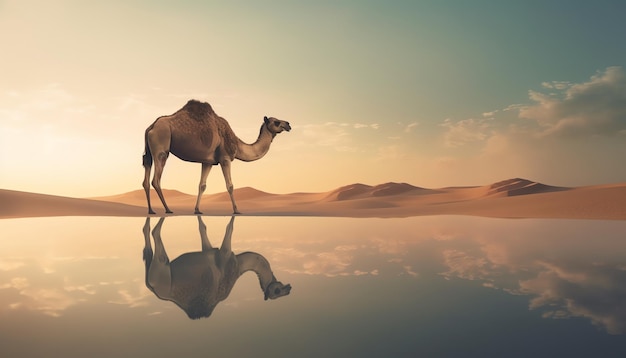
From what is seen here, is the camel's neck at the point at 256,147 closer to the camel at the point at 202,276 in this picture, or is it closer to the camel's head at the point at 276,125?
the camel's head at the point at 276,125

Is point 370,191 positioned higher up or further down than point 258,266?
higher up

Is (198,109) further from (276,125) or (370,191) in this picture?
(370,191)

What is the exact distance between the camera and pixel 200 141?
12.7 metres

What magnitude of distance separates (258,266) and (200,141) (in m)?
9.29

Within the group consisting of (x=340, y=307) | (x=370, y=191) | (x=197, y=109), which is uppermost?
(x=197, y=109)

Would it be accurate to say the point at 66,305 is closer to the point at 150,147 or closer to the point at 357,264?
the point at 357,264

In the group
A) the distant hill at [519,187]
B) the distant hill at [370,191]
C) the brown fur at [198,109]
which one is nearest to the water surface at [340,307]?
the brown fur at [198,109]

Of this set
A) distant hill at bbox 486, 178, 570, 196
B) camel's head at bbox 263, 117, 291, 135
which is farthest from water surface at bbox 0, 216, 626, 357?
distant hill at bbox 486, 178, 570, 196

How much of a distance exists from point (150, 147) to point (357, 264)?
960cm

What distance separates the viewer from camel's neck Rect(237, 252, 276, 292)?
136 inches

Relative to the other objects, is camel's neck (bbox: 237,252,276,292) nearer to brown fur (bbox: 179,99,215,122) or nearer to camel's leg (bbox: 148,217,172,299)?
camel's leg (bbox: 148,217,172,299)

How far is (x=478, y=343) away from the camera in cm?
201

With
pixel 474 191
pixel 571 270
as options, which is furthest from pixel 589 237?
pixel 474 191

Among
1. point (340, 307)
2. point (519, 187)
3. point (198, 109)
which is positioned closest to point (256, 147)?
point (198, 109)
